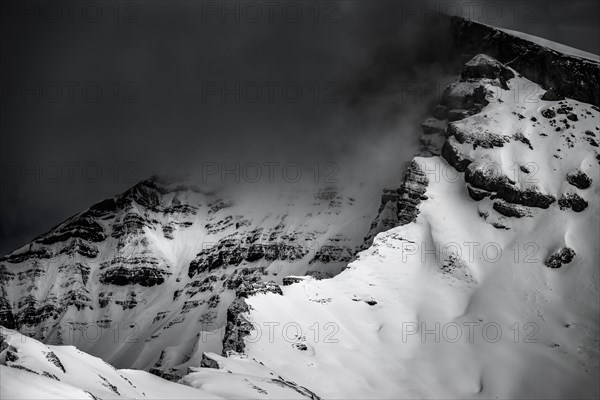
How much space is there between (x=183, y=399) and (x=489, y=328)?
96675 mm

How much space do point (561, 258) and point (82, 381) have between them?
13211 centimetres

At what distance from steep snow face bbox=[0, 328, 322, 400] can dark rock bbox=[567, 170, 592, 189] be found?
123 metres

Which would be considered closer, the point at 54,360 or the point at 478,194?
the point at 54,360

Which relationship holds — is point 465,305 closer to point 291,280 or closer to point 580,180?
point 291,280

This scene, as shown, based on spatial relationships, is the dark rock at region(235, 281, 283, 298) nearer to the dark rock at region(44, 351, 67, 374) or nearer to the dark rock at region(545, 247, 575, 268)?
the dark rock at region(545, 247, 575, 268)

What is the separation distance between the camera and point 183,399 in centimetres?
7325

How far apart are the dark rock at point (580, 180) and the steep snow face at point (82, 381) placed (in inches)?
4841

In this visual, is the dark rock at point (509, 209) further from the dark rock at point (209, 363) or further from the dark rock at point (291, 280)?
the dark rock at point (209, 363)

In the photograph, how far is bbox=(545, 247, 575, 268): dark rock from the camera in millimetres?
167750

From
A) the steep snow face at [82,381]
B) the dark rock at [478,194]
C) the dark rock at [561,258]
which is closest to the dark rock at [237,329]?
the steep snow face at [82,381]

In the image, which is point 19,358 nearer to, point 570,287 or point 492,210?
point 570,287

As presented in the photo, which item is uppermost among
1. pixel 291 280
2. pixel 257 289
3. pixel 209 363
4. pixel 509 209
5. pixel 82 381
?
pixel 82 381

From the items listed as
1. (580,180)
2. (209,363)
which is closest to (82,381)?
(209,363)

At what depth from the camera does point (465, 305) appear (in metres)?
163
